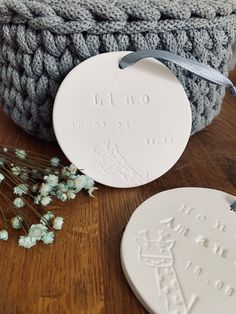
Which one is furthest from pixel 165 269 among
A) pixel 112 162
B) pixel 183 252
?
pixel 112 162

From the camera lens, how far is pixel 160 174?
1.30 ft

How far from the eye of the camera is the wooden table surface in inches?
10.7

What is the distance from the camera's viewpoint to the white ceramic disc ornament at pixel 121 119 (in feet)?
1.20

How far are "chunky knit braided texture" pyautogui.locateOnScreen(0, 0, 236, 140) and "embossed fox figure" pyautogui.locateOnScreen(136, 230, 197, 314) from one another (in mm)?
173

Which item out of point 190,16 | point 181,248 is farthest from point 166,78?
point 181,248

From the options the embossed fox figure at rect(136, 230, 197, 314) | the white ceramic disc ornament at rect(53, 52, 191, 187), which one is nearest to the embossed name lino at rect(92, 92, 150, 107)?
the white ceramic disc ornament at rect(53, 52, 191, 187)

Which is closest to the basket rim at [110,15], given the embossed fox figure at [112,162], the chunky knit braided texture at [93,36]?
the chunky knit braided texture at [93,36]

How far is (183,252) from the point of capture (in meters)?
0.30

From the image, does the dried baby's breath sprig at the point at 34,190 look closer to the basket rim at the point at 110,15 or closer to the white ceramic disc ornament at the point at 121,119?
the white ceramic disc ornament at the point at 121,119

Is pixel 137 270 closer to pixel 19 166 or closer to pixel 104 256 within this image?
pixel 104 256

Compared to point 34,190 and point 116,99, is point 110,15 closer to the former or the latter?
point 116,99

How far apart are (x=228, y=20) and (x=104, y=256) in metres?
0.28

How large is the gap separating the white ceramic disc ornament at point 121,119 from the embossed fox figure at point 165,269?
0.32 ft

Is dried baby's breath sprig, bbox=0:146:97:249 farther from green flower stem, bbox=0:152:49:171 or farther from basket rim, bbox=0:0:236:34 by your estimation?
basket rim, bbox=0:0:236:34
